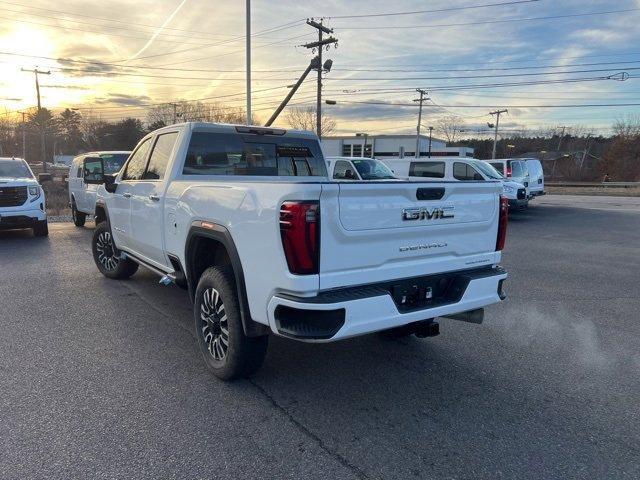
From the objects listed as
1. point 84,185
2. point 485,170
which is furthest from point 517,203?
point 84,185

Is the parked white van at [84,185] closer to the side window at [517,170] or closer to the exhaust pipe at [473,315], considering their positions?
the exhaust pipe at [473,315]

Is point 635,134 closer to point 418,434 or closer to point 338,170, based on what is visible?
point 338,170

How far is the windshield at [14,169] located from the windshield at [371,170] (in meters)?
9.64

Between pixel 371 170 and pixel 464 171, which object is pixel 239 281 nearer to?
pixel 371 170

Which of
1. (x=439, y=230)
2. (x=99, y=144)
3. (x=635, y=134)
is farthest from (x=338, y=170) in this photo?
(x=99, y=144)

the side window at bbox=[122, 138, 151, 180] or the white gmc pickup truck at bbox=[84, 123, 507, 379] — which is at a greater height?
the side window at bbox=[122, 138, 151, 180]

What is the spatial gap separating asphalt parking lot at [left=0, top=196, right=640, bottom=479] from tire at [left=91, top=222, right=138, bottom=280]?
901mm

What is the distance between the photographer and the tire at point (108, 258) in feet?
22.4

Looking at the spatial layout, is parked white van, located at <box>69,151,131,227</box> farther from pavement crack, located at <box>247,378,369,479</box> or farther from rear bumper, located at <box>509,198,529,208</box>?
rear bumper, located at <box>509,198,529,208</box>

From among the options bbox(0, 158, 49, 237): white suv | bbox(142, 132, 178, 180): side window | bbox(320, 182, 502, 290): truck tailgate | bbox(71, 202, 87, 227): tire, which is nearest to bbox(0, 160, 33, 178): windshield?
bbox(0, 158, 49, 237): white suv

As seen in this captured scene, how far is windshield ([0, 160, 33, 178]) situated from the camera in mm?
11508

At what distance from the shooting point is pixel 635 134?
6731 centimetres

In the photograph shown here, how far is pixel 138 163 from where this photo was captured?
19.2 feet

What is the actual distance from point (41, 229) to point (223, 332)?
946 cm
